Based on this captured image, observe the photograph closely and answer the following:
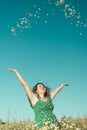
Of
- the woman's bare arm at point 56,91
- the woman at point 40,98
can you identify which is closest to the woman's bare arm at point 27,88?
the woman at point 40,98

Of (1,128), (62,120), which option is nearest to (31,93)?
(1,128)

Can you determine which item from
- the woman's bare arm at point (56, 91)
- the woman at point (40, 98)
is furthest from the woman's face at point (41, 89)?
the woman's bare arm at point (56, 91)

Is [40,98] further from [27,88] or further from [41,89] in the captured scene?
[27,88]

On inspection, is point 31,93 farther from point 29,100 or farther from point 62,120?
point 62,120

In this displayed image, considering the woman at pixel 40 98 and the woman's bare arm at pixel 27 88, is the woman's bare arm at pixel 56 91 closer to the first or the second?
the woman at pixel 40 98

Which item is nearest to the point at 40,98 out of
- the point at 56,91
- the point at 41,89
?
the point at 41,89

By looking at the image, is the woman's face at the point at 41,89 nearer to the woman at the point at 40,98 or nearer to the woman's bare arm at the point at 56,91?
the woman at the point at 40,98

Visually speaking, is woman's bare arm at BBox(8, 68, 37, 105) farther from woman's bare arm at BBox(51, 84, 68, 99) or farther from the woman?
woman's bare arm at BBox(51, 84, 68, 99)

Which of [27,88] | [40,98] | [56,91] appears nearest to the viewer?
[27,88]

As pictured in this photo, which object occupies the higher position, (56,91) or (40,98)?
(56,91)

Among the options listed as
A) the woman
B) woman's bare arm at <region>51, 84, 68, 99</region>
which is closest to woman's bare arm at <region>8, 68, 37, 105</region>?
the woman

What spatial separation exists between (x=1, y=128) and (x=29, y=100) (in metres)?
2.78

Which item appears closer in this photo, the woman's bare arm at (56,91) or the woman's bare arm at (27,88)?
the woman's bare arm at (27,88)

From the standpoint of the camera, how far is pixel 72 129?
10.8 m
